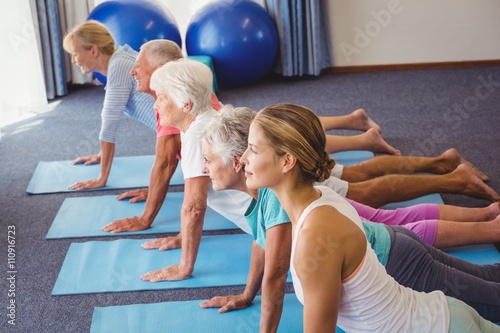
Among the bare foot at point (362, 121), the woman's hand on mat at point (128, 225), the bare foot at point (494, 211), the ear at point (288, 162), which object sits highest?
the ear at point (288, 162)

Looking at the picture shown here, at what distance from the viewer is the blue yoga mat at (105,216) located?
125 inches

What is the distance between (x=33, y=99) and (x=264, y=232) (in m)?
3.41

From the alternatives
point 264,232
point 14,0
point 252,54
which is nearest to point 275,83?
point 252,54

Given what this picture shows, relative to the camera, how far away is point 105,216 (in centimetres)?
333

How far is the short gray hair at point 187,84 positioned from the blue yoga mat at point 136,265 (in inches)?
26.4

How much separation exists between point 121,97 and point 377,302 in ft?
6.92

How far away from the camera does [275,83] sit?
18.0ft

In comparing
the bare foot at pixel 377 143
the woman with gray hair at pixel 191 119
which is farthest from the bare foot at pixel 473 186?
the woman with gray hair at pixel 191 119

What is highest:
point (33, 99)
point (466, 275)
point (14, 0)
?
point (466, 275)

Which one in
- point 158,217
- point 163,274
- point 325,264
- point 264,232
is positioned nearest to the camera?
point 325,264

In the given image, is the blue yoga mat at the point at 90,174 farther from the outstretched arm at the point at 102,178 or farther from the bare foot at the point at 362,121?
the bare foot at the point at 362,121

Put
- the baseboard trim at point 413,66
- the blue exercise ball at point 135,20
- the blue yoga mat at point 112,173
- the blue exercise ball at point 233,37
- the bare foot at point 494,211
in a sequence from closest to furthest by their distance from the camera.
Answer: the bare foot at point 494,211 < the blue yoga mat at point 112,173 < the blue exercise ball at point 135,20 < the blue exercise ball at point 233,37 < the baseboard trim at point 413,66

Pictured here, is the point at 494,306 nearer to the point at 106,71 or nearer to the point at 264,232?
the point at 264,232

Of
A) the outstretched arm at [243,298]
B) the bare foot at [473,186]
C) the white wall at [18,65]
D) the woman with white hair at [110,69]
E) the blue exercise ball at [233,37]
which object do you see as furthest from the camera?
the blue exercise ball at [233,37]
